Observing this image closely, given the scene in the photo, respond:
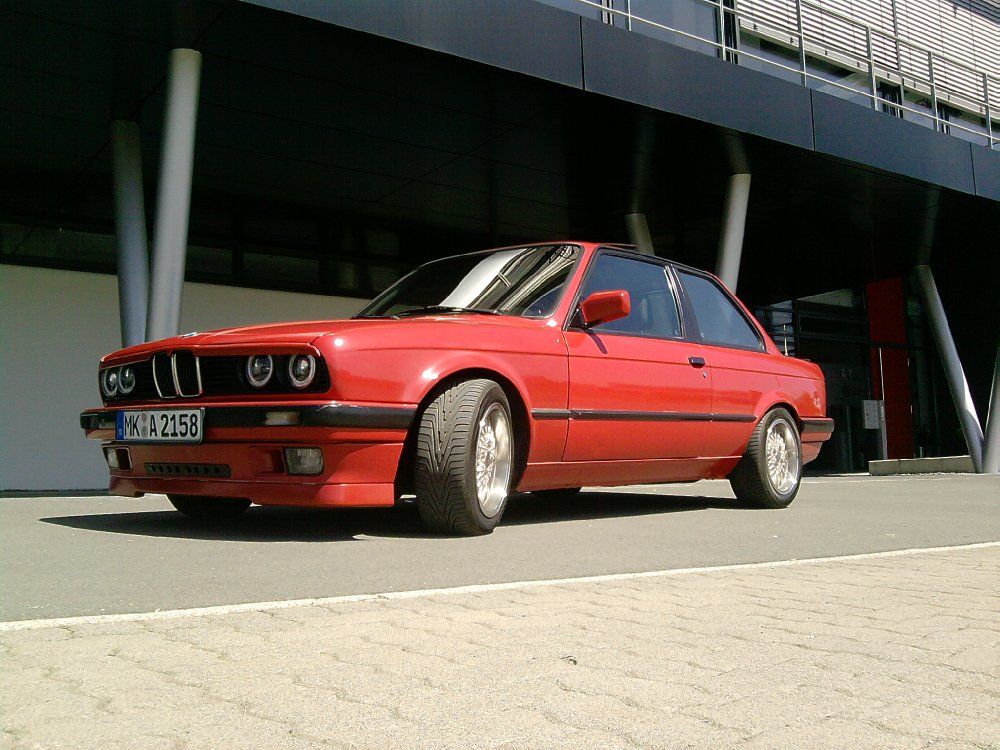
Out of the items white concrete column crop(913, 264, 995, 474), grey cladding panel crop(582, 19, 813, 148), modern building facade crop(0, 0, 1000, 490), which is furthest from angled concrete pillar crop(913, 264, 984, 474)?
grey cladding panel crop(582, 19, 813, 148)

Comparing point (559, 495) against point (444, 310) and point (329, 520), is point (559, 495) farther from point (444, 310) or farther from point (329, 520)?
point (444, 310)

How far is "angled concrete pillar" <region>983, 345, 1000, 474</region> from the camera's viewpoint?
17359 mm

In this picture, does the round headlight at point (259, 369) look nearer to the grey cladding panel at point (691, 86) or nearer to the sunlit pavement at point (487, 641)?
the sunlit pavement at point (487, 641)

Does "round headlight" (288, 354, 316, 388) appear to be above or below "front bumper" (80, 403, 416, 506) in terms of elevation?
above

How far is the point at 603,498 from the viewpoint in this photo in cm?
745

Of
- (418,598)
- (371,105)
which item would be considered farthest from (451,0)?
(418,598)

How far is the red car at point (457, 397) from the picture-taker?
4039mm

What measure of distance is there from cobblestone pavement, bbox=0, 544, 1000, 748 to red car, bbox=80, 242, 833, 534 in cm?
120

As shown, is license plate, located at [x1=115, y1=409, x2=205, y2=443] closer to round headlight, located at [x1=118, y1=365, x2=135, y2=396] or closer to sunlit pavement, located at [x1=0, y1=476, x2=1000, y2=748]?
round headlight, located at [x1=118, y1=365, x2=135, y2=396]

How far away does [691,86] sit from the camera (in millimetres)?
9719

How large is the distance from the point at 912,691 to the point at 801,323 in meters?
21.1

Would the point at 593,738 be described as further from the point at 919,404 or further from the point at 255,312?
the point at 919,404

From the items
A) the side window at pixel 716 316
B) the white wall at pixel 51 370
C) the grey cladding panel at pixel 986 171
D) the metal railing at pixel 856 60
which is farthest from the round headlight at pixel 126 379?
the grey cladding panel at pixel 986 171

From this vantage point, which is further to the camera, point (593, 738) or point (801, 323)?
point (801, 323)
